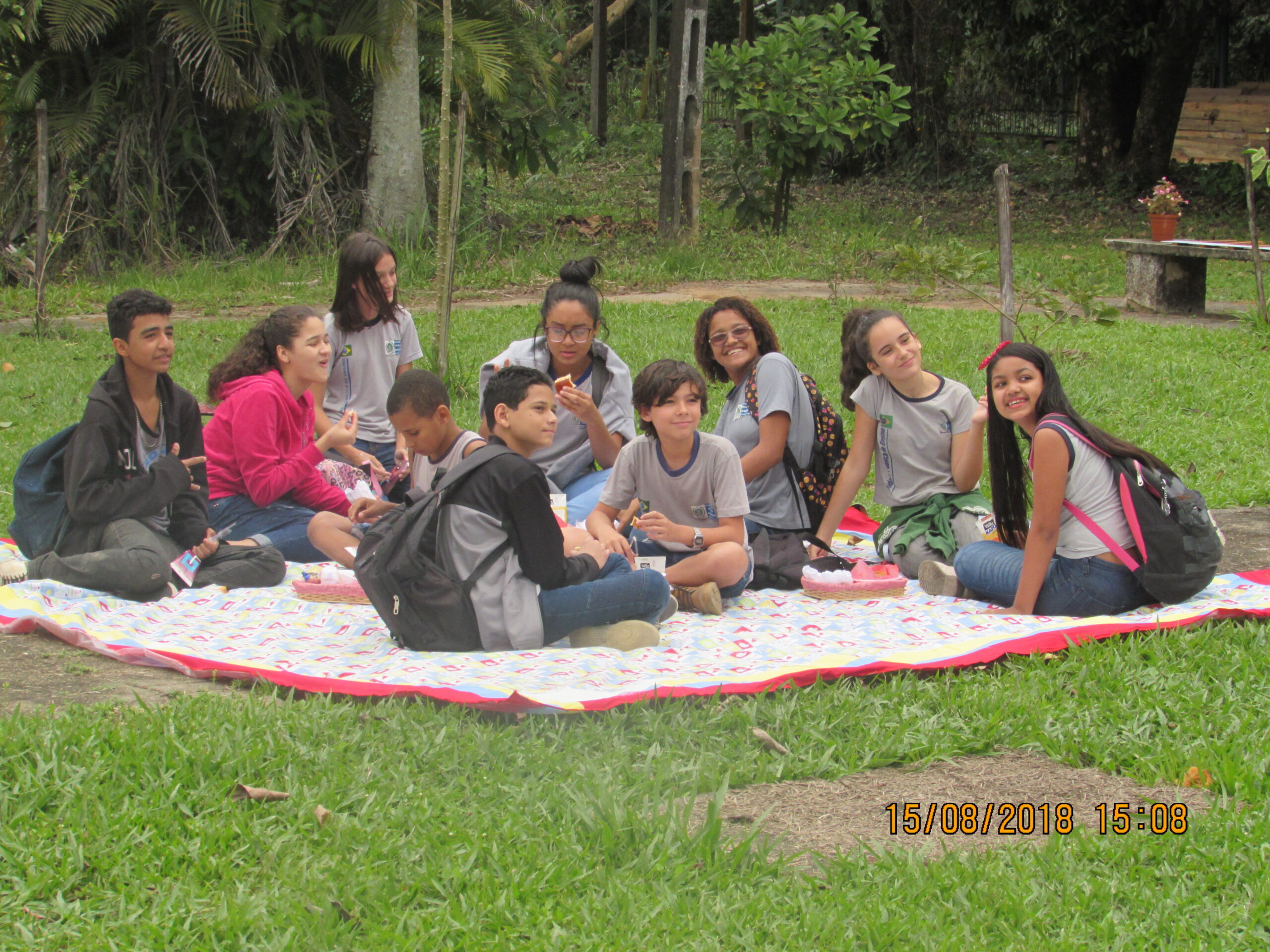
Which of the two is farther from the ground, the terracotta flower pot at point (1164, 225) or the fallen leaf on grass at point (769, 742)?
the terracotta flower pot at point (1164, 225)

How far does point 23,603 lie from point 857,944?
306 cm

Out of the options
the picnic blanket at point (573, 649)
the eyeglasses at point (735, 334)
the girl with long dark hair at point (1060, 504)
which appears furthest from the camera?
the eyeglasses at point (735, 334)

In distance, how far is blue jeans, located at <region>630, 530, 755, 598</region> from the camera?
4875mm

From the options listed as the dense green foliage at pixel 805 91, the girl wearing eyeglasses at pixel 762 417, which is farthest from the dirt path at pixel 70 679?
the dense green foliage at pixel 805 91

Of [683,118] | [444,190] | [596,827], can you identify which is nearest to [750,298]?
[683,118]

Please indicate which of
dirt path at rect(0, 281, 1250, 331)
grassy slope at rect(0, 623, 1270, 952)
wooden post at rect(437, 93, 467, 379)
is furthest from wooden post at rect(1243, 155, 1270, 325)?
grassy slope at rect(0, 623, 1270, 952)

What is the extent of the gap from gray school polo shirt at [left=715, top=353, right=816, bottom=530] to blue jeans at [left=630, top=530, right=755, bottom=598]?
0.42 m

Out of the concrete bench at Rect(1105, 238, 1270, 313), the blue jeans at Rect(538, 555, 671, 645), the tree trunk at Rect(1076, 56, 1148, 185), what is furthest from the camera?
the tree trunk at Rect(1076, 56, 1148, 185)

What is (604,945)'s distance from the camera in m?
2.43

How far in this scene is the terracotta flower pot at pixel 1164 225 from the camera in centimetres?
1391

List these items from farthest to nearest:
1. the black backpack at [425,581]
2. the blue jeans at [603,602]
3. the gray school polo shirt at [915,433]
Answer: the gray school polo shirt at [915,433] → the blue jeans at [603,602] → the black backpack at [425,581]

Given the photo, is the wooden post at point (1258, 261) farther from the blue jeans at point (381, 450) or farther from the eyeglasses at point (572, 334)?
the blue jeans at point (381, 450)
